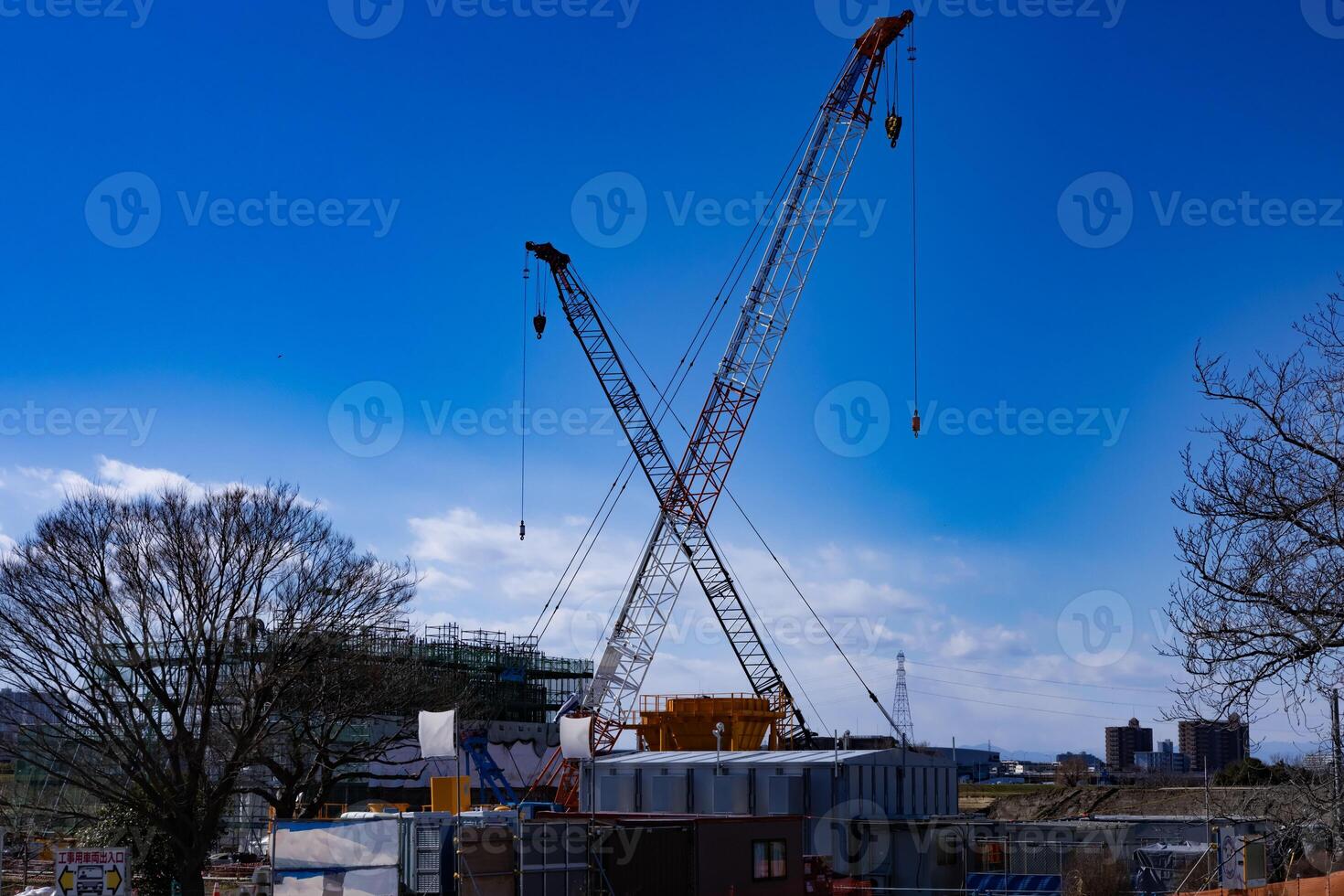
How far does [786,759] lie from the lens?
45.1m

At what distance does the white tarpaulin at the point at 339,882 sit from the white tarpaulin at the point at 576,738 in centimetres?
681

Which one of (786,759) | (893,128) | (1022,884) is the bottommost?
(1022,884)

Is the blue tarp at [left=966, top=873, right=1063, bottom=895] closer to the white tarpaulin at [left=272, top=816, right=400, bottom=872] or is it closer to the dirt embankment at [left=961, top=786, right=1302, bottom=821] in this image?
the white tarpaulin at [left=272, top=816, right=400, bottom=872]

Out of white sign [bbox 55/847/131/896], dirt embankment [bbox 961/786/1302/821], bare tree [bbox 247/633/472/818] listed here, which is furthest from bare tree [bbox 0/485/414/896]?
dirt embankment [bbox 961/786/1302/821]

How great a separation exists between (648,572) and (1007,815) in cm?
3050

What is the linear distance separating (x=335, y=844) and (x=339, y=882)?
0.73 metres

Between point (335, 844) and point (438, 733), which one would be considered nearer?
point (335, 844)

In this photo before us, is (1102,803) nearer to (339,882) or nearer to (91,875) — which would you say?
(339,882)

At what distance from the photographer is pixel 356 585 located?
45.0 meters

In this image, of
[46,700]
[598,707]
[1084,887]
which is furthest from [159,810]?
[598,707]

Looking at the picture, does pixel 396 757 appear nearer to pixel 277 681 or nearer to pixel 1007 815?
pixel 277 681

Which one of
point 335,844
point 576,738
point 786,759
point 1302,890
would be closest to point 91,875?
point 335,844

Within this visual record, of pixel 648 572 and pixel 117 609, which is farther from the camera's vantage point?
pixel 648 572

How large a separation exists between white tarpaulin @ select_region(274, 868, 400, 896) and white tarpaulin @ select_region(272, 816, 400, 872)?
4.1 inches
